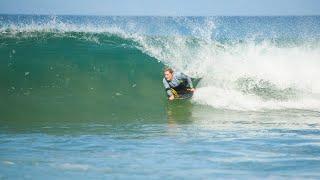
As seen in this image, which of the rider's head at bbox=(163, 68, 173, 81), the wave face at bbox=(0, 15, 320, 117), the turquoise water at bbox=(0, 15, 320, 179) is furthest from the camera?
the wave face at bbox=(0, 15, 320, 117)

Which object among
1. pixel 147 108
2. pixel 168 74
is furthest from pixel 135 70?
pixel 147 108

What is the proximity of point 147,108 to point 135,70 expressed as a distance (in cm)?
444

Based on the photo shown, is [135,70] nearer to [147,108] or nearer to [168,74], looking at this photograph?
[168,74]

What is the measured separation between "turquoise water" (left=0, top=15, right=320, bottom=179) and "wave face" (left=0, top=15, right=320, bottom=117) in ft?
0.11

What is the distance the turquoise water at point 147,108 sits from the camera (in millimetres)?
6430

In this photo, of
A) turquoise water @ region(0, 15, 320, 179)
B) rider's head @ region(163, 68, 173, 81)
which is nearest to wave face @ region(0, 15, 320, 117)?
turquoise water @ region(0, 15, 320, 179)

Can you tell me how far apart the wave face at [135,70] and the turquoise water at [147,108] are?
3 cm

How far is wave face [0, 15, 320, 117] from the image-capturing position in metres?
12.7

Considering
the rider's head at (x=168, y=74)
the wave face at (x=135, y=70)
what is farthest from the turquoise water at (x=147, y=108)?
the rider's head at (x=168, y=74)

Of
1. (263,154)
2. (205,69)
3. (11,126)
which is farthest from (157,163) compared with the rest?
(205,69)

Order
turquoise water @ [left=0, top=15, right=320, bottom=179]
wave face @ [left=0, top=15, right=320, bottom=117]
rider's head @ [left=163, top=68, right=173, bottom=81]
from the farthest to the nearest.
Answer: wave face @ [left=0, top=15, right=320, bottom=117]
rider's head @ [left=163, top=68, right=173, bottom=81]
turquoise water @ [left=0, top=15, right=320, bottom=179]

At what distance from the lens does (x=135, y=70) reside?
16.3 m

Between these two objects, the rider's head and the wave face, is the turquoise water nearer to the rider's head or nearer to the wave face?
the wave face

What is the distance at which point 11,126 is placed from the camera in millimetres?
9391
